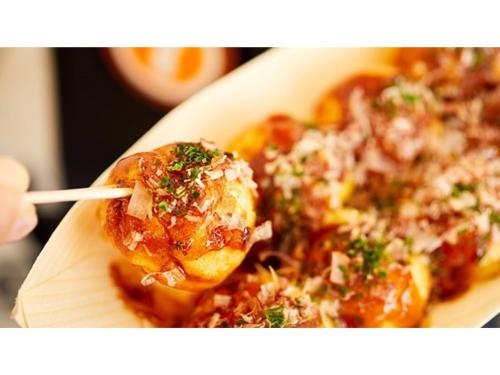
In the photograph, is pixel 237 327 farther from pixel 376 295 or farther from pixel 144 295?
pixel 376 295

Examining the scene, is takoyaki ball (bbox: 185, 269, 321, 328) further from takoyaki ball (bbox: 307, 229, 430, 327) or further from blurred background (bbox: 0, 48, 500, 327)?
blurred background (bbox: 0, 48, 500, 327)

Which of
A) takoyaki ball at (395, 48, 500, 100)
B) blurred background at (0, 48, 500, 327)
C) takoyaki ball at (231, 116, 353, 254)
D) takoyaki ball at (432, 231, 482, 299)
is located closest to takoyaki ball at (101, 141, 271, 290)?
takoyaki ball at (231, 116, 353, 254)

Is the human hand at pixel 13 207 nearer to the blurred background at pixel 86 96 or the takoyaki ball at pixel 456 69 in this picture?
the blurred background at pixel 86 96

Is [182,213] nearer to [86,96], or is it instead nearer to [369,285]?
[369,285]

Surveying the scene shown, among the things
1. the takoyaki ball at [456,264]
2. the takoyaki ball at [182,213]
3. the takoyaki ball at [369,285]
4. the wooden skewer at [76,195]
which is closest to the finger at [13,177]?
the wooden skewer at [76,195]
